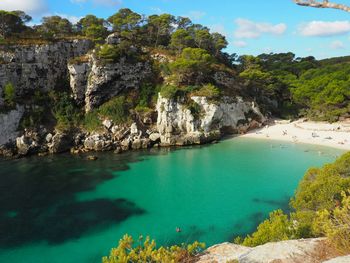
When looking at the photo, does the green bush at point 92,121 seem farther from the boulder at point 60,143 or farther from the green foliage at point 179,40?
the green foliage at point 179,40

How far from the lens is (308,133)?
45156 mm

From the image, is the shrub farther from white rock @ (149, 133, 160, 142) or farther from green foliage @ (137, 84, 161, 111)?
white rock @ (149, 133, 160, 142)

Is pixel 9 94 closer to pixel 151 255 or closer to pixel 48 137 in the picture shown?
pixel 48 137

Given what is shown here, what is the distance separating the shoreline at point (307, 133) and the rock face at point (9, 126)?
3569 cm

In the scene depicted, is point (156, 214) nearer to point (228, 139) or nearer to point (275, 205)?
point (275, 205)

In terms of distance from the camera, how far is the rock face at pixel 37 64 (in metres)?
46.6

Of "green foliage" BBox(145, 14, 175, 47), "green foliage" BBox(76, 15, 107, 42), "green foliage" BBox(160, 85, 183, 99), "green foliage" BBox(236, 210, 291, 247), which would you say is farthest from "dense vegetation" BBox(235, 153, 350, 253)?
"green foliage" BBox(145, 14, 175, 47)

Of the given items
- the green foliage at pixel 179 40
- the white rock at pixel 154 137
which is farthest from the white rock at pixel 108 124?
the green foliage at pixel 179 40

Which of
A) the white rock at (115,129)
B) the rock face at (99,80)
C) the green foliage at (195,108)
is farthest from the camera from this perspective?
the rock face at (99,80)

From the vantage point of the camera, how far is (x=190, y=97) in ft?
159

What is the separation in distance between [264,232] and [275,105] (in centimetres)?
5252

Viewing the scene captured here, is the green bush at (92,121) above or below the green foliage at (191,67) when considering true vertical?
below

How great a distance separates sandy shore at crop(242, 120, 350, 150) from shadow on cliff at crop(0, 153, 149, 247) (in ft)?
73.1

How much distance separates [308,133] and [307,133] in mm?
141
